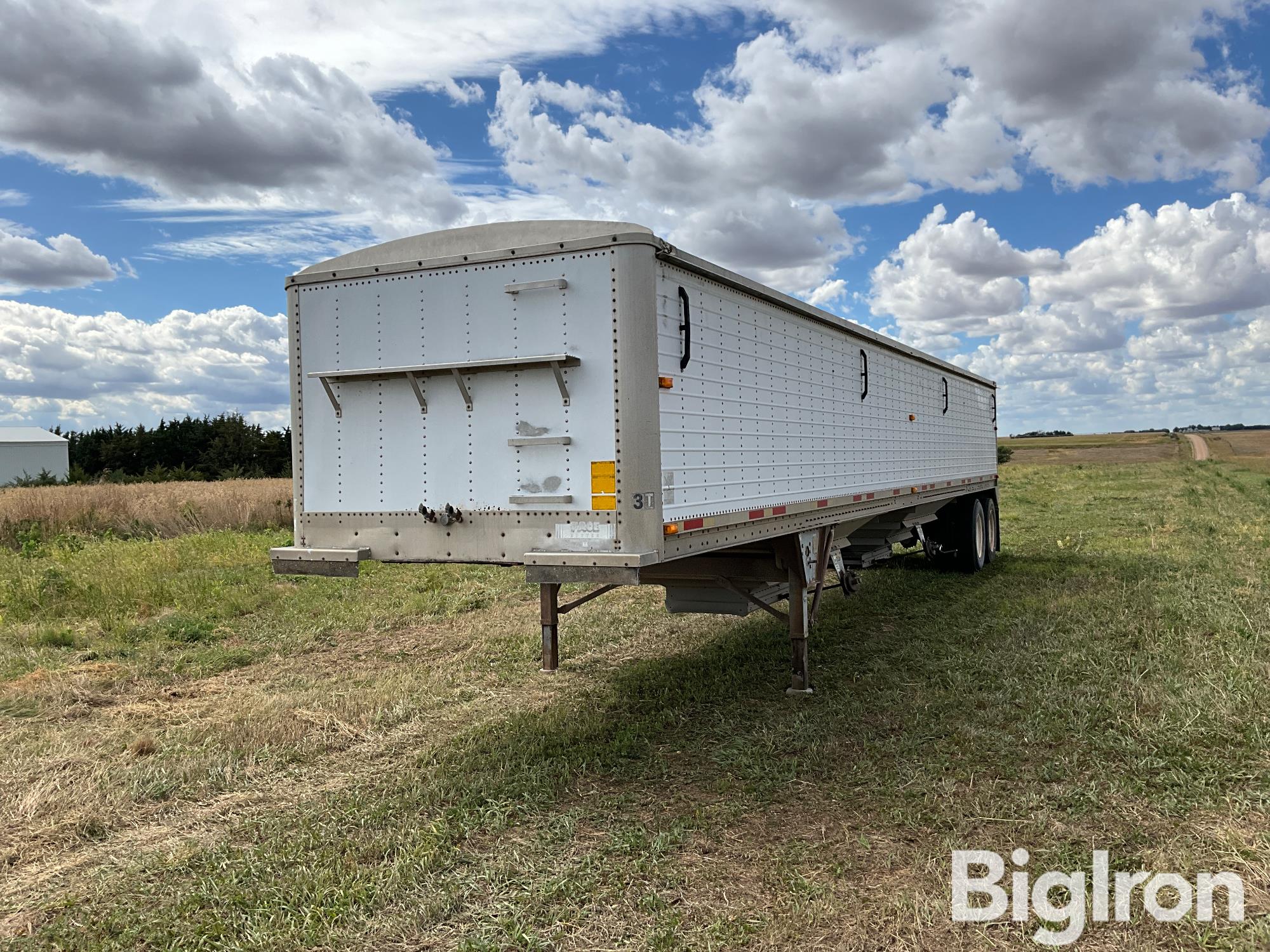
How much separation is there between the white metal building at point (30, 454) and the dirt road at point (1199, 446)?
64.7 meters

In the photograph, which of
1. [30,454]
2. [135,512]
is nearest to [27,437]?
[30,454]

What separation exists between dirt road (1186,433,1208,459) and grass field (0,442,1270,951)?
195 feet

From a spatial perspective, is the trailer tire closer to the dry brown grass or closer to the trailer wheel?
the trailer wheel

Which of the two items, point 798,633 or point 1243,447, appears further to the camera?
point 1243,447

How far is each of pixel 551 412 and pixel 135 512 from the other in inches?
665

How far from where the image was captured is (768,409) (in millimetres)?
6902

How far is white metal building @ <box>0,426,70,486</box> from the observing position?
45.8 meters

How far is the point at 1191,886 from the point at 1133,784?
112 centimetres

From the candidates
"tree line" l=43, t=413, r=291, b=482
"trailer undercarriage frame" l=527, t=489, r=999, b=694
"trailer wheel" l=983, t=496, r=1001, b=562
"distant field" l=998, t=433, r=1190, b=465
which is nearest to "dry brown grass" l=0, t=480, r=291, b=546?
"trailer undercarriage frame" l=527, t=489, r=999, b=694

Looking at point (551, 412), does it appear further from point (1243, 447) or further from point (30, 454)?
point (1243, 447)

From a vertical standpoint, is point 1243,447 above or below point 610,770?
above

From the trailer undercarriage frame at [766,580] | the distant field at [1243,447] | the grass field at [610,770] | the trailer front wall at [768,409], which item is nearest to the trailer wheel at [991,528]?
the grass field at [610,770]

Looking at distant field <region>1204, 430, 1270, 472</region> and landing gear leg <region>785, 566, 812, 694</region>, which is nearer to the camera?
landing gear leg <region>785, 566, 812, 694</region>

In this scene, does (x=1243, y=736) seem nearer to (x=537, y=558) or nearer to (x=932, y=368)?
(x=537, y=558)
